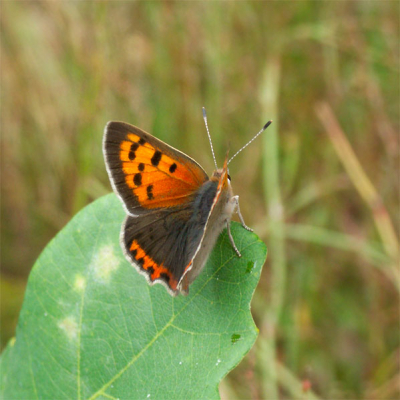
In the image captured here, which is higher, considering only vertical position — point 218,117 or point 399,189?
point 218,117

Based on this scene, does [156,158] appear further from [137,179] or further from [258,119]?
[258,119]

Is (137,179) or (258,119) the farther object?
(258,119)

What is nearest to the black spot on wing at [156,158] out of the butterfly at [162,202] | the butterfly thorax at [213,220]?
the butterfly at [162,202]

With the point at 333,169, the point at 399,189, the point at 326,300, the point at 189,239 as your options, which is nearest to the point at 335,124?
the point at 333,169

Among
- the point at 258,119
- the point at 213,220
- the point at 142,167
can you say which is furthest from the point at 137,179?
the point at 258,119

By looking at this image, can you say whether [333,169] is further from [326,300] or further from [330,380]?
[330,380]

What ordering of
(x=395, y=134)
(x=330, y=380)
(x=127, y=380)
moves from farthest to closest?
1. (x=395, y=134)
2. (x=330, y=380)
3. (x=127, y=380)

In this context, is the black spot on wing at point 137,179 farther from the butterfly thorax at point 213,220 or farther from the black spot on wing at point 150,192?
the butterfly thorax at point 213,220
